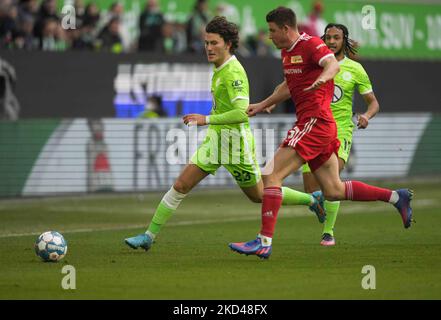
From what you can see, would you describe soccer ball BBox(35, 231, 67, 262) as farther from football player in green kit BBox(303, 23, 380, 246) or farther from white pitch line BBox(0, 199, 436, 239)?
football player in green kit BBox(303, 23, 380, 246)

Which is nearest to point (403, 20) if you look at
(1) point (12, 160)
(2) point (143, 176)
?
(2) point (143, 176)

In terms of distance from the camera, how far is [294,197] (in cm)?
1355

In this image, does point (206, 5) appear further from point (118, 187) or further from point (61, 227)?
point (61, 227)

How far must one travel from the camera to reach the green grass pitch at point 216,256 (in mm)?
9781

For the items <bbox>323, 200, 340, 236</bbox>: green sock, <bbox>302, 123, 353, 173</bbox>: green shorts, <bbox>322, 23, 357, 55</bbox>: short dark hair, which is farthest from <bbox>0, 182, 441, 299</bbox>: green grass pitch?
<bbox>322, 23, 357, 55</bbox>: short dark hair

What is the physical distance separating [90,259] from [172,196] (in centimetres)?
120

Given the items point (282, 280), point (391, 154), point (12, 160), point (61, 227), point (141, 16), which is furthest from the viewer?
point (391, 154)

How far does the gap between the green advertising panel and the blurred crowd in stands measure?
1.98 ft

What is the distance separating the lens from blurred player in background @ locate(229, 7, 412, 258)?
11.7 meters

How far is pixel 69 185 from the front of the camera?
71.2 feet

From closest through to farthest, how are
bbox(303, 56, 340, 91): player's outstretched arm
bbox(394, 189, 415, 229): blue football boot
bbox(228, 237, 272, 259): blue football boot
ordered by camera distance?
bbox(303, 56, 340, 91): player's outstretched arm < bbox(228, 237, 272, 259): blue football boot < bbox(394, 189, 415, 229): blue football boot

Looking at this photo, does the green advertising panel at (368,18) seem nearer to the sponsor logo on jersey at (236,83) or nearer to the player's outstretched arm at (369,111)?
the player's outstretched arm at (369,111)

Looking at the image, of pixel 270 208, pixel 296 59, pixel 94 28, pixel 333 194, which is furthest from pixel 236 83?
pixel 94 28

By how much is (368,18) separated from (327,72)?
596 inches
